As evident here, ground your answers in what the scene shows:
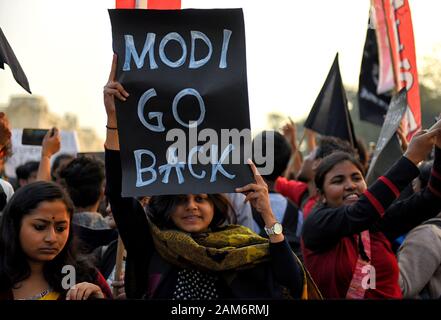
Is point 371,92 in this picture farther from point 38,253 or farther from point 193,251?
point 38,253

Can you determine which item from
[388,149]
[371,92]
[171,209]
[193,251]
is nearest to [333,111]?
[371,92]

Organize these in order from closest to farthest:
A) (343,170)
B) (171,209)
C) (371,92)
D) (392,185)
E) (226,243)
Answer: (226,243) → (171,209) → (392,185) → (343,170) → (371,92)

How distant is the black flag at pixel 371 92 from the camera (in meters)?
7.27

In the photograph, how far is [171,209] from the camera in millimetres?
3760

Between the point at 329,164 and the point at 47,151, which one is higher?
the point at 47,151

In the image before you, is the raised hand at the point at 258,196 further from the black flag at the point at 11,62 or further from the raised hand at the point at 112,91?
the black flag at the point at 11,62

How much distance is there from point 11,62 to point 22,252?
3.51 feet

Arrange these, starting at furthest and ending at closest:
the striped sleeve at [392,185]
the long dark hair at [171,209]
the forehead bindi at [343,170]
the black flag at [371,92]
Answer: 1. the black flag at [371,92]
2. the forehead bindi at [343,170]
3. the striped sleeve at [392,185]
4. the long dark hair at [171,209]

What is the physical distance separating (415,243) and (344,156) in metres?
0.57

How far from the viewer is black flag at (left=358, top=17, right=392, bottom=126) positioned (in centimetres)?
727

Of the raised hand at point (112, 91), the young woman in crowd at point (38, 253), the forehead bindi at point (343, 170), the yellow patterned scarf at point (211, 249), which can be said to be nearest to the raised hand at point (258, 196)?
the yellow patterned scarf at point (211, 249)

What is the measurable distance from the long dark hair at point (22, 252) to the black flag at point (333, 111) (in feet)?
11.8

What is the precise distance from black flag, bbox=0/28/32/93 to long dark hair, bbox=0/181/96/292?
2.32 ft
